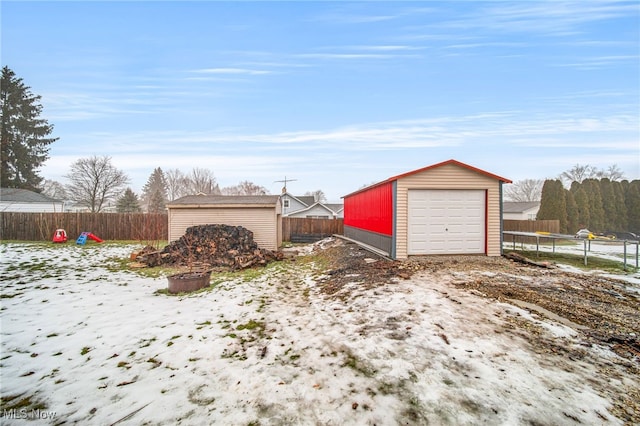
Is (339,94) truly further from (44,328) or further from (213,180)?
(213,180)

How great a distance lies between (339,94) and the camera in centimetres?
1402

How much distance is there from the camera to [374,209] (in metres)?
10.3

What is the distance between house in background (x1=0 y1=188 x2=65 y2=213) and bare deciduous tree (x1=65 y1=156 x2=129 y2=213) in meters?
8.52

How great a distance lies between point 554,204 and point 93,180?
46.2 metres

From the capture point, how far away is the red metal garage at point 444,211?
8281mm

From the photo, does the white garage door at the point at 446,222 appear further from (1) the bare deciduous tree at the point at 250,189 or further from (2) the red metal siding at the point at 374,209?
(1) the bare deciduous tree at the point at 250,189

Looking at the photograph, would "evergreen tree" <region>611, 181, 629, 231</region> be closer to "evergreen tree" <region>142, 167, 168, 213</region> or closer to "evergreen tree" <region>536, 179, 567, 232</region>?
"evergreen tree" <region>536, 179, 567, 232</region>

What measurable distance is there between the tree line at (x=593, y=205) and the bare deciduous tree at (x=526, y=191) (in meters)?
27.0

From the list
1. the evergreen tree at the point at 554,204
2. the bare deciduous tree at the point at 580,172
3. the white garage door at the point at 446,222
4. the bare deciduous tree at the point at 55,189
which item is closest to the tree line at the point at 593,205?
the evergreen tree at the point at 554,204

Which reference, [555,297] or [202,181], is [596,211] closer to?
[555,297]

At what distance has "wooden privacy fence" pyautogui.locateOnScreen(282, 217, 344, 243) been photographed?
1797cm

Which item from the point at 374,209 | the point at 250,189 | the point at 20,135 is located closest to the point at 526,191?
the point at 250,189

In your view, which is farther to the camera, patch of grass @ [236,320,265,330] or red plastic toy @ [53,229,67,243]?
red plastic toy @ [53,229,67,243]

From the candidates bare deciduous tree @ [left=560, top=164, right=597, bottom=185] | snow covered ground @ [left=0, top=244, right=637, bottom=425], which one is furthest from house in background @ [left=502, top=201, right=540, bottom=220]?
snow covered ground @ [left=0, top=244, right=637, bottom=425]
